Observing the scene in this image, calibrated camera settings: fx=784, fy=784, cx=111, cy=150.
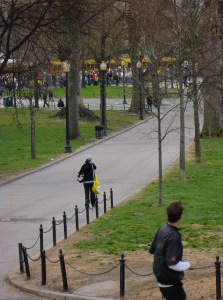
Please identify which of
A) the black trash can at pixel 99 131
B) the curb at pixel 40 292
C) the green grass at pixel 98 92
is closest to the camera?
the curb at pixel 40 292

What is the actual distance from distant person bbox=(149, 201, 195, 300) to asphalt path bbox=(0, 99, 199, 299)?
4617 millimetres

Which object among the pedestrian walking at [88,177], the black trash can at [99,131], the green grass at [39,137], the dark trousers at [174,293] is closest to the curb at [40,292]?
the dark trousers at [174,293]

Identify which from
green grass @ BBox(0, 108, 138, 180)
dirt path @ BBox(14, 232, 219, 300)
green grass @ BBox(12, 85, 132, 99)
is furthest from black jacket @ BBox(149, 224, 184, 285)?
green grass @ BBox(12, 85, 132, 99)

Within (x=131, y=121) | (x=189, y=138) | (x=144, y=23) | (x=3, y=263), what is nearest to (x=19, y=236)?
(x=3, y=263)

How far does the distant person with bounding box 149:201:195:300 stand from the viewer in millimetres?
9820

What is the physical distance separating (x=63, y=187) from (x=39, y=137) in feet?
73.0

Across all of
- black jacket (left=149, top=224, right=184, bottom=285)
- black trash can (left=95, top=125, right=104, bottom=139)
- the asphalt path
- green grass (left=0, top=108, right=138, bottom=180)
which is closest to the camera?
black jacket (left=149, top=224, right=184, bottom=285)

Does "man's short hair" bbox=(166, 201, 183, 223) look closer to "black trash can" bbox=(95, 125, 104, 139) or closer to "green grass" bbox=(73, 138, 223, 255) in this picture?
"green grass" bbox=(73, 138, 223, 255)

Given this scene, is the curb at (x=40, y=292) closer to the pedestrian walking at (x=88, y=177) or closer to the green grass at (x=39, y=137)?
the pedestrian walking at (x=88, y=177)

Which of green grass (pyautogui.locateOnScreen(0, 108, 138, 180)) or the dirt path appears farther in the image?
green grass (pyautogui.locateOnScreen(0, 108, 138, 180))

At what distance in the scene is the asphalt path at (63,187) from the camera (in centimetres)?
2016

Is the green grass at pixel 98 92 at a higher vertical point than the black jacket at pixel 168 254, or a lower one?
lower

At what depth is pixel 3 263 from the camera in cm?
1727

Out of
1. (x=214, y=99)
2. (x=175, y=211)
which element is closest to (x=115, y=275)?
(x=175, y=211)
